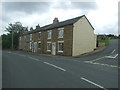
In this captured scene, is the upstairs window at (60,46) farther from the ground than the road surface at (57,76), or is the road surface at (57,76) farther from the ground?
the upstairs window at (60,46)

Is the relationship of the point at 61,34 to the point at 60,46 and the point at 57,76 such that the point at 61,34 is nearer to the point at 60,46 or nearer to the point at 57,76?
the point at 60,46

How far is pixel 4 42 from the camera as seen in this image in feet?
283

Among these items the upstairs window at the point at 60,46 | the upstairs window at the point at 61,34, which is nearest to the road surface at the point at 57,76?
the upstairs window at the point at 60,46

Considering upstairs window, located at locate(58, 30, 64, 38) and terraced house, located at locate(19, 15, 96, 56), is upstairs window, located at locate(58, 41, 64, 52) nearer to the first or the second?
terraced house, located at locate(19, 15, 96, 56)

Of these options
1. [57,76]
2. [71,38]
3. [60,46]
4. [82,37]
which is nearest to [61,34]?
[60,46]

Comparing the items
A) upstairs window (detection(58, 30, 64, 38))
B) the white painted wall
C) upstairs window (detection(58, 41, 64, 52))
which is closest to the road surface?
the white painted wall

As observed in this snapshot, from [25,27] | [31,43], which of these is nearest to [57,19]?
[31,43]

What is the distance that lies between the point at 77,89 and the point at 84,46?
31953mm

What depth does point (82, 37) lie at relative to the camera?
39.3m

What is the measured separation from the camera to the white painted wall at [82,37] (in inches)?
1485

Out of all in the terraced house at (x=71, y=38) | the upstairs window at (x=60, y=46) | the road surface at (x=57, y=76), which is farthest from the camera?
the upstairs window at (x=60, y=46)

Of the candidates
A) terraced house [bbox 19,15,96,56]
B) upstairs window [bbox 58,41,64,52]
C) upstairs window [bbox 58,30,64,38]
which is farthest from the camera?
upstairs window [bbox 58,30,64,38]

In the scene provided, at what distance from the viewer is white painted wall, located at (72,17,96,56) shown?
3773cm

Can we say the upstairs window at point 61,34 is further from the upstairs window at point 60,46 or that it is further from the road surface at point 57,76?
the road surface at point 57,76
